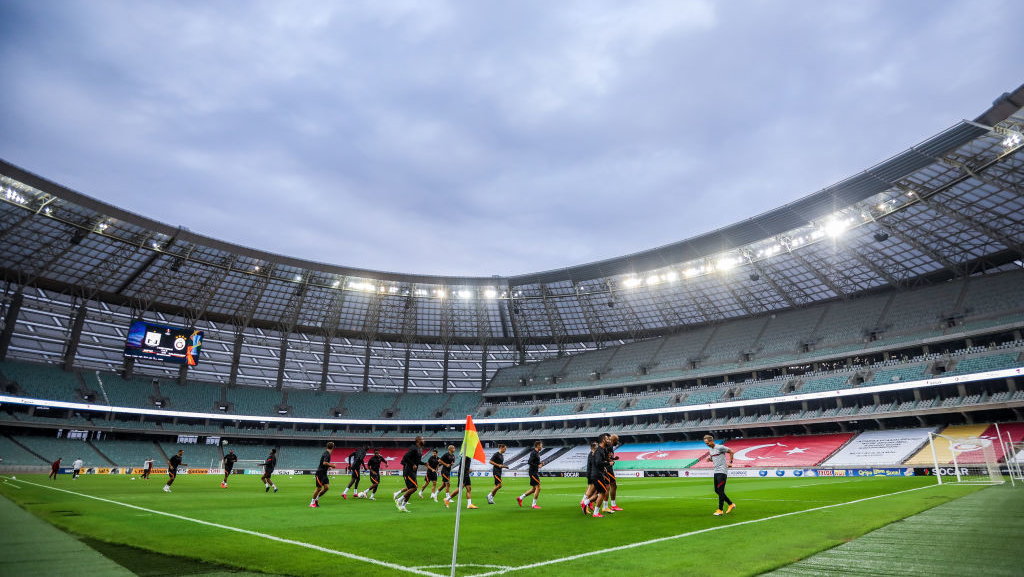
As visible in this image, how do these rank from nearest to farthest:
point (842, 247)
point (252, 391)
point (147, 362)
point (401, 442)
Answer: point (842, 247), point (147, 362), point (252, 391), point (401, 442)

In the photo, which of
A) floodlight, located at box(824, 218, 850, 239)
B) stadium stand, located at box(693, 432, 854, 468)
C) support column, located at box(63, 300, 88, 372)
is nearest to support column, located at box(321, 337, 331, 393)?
support column, located at box(63, 300, 88, 372)

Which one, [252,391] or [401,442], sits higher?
Result: [252,391]

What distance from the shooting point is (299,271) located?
62.2 metres

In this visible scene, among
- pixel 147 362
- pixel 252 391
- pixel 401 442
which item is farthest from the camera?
pixel 401 442

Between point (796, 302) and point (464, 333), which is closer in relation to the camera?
point (796, 302)

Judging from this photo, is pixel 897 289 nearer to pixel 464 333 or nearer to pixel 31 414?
pixel 464 333

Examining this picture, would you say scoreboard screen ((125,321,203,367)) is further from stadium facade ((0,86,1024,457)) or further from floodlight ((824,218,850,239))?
A: floodlight ((824,218,850,239))

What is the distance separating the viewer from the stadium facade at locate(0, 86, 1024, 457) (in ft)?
146

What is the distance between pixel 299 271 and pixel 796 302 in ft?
189

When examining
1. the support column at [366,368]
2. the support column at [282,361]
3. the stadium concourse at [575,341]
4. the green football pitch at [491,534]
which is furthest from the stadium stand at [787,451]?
the support column at [282,361]

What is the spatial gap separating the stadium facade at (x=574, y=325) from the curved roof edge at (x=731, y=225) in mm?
191

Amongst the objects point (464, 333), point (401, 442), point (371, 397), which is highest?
point (464, 333)

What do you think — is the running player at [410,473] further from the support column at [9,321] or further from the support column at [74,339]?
the support column at [74,339]

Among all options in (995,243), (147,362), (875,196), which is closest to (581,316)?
(875,196)
